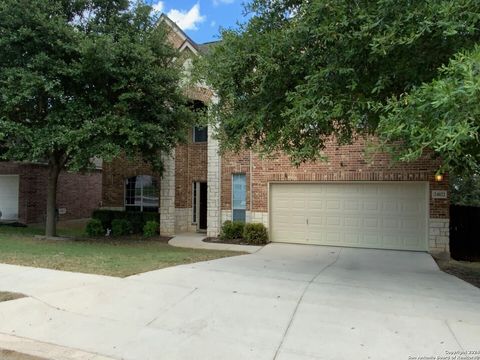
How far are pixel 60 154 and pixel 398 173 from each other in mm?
11632

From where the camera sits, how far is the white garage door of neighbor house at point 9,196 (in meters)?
22.2

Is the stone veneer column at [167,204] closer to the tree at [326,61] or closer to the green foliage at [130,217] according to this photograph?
the green foliage at [130,217]

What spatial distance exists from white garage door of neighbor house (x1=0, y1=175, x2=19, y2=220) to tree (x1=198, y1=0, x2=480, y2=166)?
17763 millimetres

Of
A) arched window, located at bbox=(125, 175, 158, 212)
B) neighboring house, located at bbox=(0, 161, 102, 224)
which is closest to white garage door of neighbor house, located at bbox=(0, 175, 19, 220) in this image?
neighboring house, located at bbox=(0, 161, 102, 224)

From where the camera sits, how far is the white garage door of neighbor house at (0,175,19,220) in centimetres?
2219

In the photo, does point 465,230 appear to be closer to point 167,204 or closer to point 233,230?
point 233,230

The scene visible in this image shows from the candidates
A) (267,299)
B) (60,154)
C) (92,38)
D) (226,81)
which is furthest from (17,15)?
(267,299)

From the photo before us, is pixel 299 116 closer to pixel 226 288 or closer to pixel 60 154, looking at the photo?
pixel 226 288

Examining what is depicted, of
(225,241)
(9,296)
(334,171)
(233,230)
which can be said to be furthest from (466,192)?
(9,296)

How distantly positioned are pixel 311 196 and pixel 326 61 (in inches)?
319

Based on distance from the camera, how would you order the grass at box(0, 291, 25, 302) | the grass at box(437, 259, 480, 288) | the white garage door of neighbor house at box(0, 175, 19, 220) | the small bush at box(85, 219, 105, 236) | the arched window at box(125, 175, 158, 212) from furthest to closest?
the white garage door of neighbor house at box(0, 175, 19, 220) → the arched window at box(125, 175, 158, 212) → the small bush at box(85, 219, 105, 236) → the grass at box(437, 259, 480, 288) → the grass at box(0, 291, 25, 302)

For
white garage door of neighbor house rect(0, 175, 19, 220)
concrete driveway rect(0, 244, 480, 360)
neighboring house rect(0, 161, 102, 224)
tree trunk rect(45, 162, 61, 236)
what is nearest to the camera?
concrete driveway rect(0, 244, 480, 360)

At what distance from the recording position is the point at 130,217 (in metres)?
17.8

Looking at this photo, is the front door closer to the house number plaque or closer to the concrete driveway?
the house number plaque
